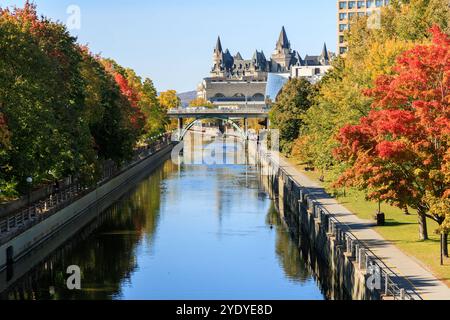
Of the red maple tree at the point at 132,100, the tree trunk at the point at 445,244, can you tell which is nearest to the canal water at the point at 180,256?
the tree trunk at the point at 445,244

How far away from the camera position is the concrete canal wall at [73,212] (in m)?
50.7

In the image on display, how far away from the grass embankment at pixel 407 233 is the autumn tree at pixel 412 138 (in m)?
1.77

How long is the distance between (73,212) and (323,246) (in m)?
23.9

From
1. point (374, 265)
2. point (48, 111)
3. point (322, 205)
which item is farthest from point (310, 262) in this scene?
point (48, 111)

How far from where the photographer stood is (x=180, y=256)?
5478cm

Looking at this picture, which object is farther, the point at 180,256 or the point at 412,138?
the point at 180,256

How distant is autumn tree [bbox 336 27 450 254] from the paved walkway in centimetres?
246

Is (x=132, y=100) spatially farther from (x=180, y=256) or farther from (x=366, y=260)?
(x=366, y=260)

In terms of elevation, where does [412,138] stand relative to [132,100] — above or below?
below
